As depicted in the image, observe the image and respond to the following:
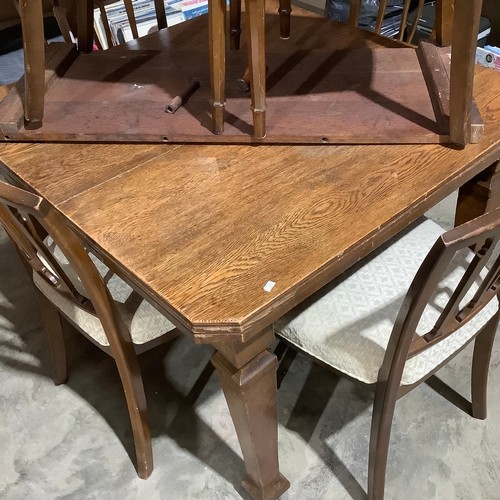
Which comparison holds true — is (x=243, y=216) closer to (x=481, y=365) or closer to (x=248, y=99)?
(x=248, y=99)

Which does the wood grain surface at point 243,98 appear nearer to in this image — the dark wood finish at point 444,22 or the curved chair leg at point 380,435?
the dark wood finish at point 444,22

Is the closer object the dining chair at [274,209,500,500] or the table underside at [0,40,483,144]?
the dining chair at [274,209,500,500]

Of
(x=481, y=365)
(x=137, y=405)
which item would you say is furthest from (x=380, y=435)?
(x=137, y=405)

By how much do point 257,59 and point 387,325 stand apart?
0.56 meters

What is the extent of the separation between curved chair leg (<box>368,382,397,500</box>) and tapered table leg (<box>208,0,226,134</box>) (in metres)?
0.61

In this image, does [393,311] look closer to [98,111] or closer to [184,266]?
[184,266]

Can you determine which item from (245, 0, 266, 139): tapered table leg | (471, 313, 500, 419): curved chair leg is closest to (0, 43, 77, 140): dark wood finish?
(245, 0, 266, 139): tapered table leg

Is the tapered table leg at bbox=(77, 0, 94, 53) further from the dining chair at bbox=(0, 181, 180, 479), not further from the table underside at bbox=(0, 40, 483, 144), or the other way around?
the dining chair at bbox=(0, 181, 180, 479)

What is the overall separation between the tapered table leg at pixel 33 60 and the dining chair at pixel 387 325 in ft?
2.22

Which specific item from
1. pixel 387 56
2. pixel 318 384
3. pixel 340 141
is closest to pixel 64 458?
pixel 318 384

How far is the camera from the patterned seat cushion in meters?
1.01

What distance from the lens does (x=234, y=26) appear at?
54.7 inches

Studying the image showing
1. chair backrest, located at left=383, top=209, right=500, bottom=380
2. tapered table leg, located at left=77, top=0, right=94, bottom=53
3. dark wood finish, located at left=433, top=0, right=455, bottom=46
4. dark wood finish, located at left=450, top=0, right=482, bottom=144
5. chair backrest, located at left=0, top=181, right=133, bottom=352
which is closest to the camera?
chair backrest, located at left=383, top=209, right=500, bottom=380

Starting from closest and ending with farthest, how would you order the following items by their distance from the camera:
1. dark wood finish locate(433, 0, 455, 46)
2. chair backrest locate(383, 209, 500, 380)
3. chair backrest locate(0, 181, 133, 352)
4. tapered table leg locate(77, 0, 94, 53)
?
chair backrest locate(383, 209, 500, 380) < chair backrest locate(0, 181, 133, 352) < dark wood finish locate(433, 0, 455, 46) < tapered table leg locate(77, 0, 94, 53)
